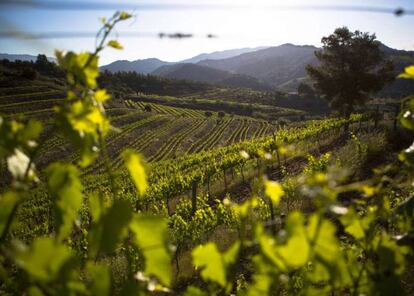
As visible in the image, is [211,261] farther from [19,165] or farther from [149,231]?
[19,165]

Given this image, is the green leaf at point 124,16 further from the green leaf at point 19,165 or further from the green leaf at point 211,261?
the green leaf at point 211,261

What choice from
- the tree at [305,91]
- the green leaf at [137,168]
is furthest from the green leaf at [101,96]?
the tree at [305,91]

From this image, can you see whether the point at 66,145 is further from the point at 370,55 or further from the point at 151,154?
the point at 370,55

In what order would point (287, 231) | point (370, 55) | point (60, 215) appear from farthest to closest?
point (370, 55)
point (60, 215)
point (287, 231)

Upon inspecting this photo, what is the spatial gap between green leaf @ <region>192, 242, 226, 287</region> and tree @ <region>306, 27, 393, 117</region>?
930 inches

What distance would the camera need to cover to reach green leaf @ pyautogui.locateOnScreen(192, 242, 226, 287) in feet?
2.02

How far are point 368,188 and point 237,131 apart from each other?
173ft

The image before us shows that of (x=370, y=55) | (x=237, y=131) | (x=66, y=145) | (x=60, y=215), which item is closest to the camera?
(x=60, y=215)

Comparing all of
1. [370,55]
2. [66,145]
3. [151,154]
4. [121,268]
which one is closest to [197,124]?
[151,154]

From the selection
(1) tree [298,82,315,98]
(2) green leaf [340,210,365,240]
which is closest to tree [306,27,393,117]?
(2) green leaf [340,210,365,240]

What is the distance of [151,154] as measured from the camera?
38.4 metres

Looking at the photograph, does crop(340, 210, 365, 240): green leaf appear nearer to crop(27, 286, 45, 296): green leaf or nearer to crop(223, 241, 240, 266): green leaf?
crop(223, 241, 240, 266): green leaf

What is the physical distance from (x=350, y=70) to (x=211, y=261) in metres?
24.9

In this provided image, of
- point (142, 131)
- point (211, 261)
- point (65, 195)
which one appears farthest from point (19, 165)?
point (142, 131)
